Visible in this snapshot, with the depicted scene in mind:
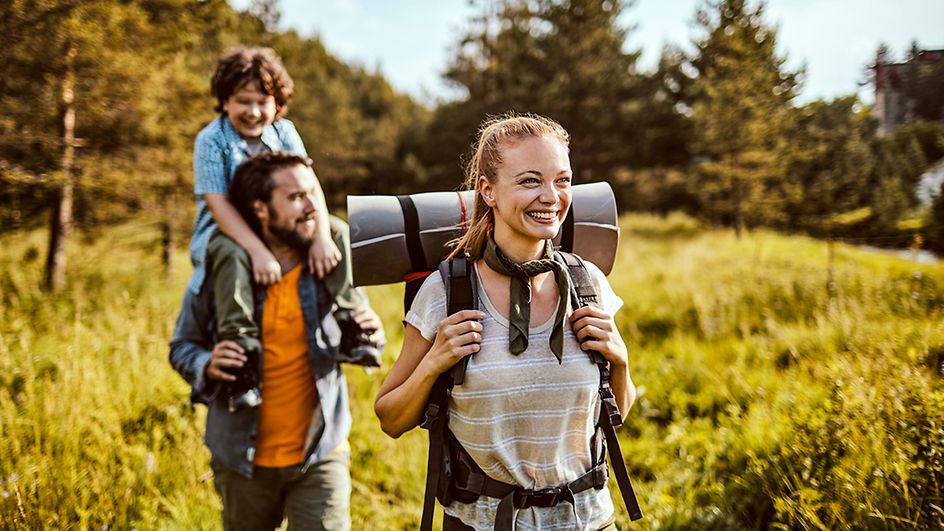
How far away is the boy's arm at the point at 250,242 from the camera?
2.36 metres

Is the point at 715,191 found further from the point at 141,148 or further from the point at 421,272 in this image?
the point at 421,272

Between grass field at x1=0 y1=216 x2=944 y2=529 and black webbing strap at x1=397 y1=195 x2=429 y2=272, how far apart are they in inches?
91.5

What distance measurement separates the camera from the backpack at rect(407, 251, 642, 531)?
1763mm

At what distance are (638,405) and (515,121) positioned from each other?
165 inches

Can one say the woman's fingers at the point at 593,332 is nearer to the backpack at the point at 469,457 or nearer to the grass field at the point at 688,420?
the backpack at the point at 469,457

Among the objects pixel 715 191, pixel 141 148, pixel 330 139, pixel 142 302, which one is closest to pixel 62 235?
pixel 141 148

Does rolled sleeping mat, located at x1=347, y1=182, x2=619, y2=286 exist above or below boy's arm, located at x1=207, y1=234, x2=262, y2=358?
above

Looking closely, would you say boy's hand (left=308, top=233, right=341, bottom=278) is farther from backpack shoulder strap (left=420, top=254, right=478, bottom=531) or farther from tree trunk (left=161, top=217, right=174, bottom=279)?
tree trunk (left=161, top=217, right=174, bottom=279)

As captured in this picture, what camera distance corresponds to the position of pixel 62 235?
8.90m

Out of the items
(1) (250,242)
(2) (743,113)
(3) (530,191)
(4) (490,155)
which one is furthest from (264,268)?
Answer: (2) (743,113)

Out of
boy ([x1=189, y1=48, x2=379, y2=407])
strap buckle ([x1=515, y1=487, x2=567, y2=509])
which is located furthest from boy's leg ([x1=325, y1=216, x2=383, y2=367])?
strap buckle ([x1=515, y1=487, x2=567, y2=509])

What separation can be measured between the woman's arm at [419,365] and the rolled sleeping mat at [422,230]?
27 centimetres

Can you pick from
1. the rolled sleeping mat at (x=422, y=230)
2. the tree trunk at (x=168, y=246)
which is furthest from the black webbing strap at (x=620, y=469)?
the tree trunk at (x=168, y=246)

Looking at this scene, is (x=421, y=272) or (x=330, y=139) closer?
(x=421, y=272)
